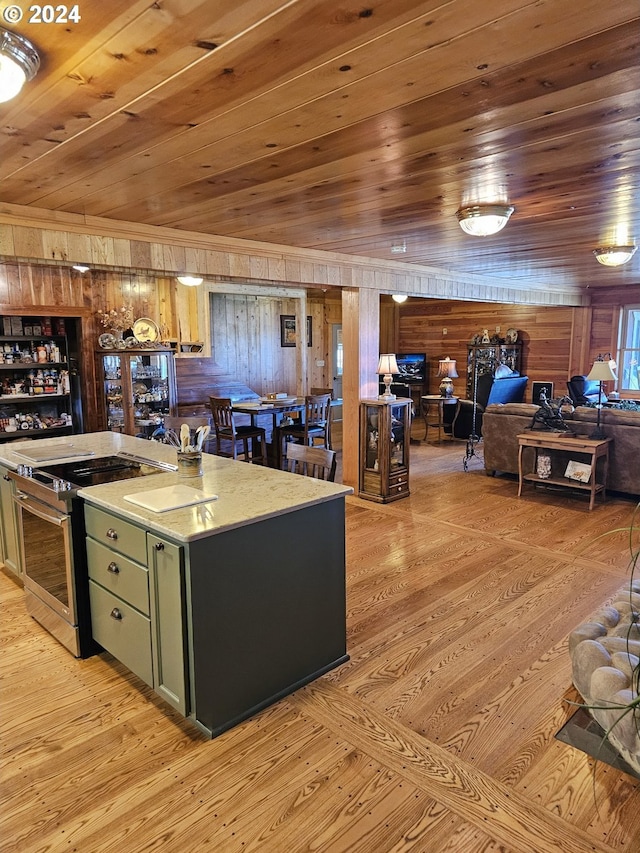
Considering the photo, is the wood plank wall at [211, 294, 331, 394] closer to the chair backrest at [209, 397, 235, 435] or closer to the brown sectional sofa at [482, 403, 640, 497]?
the chair backrest at [209, 397, 235, 435]

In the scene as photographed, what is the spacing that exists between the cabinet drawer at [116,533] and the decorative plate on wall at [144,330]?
16.4 ft

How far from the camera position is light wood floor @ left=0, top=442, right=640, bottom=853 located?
1.79m

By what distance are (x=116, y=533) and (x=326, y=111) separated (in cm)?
187

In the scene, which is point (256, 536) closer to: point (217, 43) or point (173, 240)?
point (217, 43)

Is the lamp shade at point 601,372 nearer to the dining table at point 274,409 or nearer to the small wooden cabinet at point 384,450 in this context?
the small wooden cabinet at point 384,450

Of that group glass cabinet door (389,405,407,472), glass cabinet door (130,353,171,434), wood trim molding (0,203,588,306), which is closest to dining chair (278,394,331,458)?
glass cabinet door (389,405,407,472)

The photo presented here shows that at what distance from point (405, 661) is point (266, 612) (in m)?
0.85

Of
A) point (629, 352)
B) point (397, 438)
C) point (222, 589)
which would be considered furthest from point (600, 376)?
point (629, 352)

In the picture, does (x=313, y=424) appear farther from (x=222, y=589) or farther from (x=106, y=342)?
(x=222, y=589)

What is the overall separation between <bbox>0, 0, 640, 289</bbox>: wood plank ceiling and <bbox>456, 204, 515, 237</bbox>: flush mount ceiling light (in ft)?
0.25

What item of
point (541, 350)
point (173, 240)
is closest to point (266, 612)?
point (173, 240)

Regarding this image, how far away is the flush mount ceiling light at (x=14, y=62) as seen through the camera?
1.48 metres

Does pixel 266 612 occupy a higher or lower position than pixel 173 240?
lower

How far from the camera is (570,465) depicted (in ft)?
17.9
